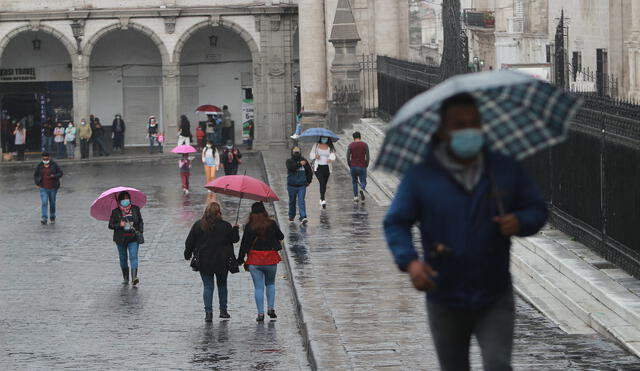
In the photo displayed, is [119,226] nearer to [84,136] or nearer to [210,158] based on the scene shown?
[210,158]

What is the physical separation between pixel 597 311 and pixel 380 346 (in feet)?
6.22

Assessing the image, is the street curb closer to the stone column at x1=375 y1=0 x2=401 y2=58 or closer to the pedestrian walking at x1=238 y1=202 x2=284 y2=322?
the pedestrian walking at x1=238 y1=202 x2=284 y2=322

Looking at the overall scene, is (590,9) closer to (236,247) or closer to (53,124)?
(236,247)

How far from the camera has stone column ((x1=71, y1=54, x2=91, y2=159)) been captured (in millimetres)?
47938

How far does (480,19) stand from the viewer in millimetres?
50844

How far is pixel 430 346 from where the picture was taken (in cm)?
1223

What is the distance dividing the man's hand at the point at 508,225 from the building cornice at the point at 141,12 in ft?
138

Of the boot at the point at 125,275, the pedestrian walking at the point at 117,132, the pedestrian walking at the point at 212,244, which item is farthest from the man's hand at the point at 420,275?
the pedestrian walking at the point at 117,132

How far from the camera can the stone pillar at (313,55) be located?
45.4 metres

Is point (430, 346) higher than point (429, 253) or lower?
lower

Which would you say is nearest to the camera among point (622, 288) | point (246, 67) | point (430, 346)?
point (430, 346)

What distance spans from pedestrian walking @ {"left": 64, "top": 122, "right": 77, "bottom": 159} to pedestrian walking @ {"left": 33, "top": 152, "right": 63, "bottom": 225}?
1976 centimetres

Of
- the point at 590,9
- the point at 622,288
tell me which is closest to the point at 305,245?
the point at 622,288

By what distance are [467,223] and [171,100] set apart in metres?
42.1
